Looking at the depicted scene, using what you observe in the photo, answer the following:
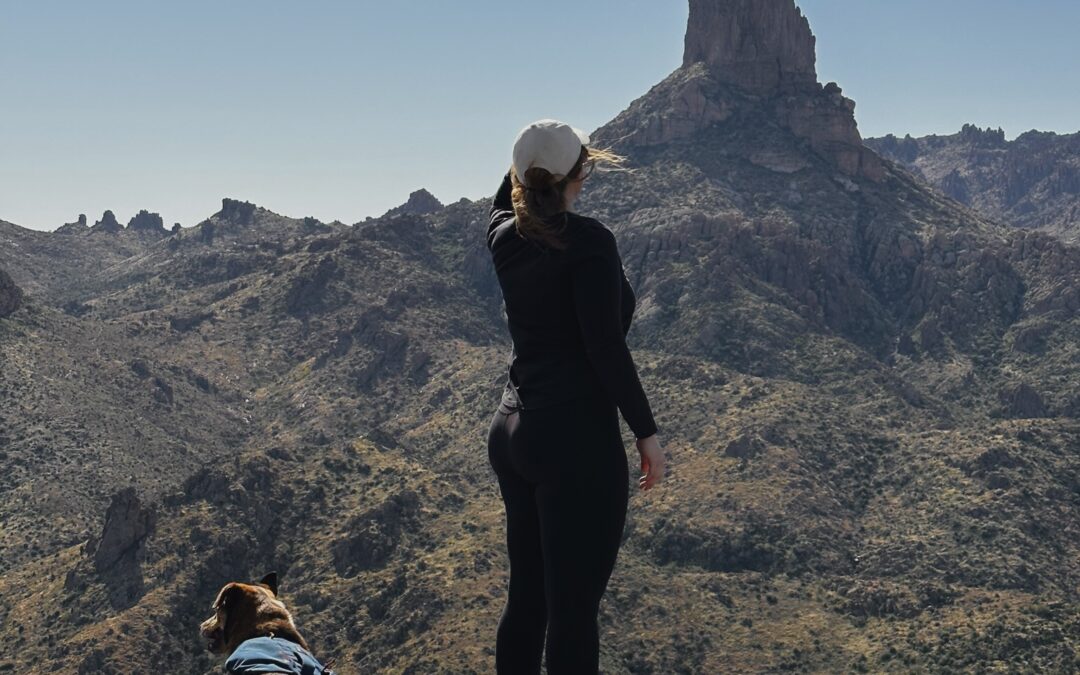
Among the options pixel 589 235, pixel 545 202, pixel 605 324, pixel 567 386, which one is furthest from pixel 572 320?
pixel 545 202

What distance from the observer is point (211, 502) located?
75.8 meters

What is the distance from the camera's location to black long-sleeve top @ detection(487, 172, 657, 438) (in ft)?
24.7

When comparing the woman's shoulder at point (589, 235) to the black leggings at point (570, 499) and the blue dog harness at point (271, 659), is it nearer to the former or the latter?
the black leggings at point (570, 499)

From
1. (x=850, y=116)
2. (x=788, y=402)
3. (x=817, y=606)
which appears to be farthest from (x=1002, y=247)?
(x=817, y=606)

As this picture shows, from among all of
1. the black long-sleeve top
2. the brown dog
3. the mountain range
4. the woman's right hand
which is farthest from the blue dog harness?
the mountain range

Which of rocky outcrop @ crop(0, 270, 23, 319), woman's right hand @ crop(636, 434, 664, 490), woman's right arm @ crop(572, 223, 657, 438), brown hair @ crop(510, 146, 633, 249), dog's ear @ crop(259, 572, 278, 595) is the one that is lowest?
dog's ear @ crop(259, 572, 278, 595)

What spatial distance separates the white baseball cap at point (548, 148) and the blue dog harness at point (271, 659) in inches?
130

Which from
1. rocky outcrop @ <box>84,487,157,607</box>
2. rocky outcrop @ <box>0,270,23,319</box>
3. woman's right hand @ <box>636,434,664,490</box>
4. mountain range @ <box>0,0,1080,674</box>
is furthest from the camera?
rocky outcrop @ <box>0,270,23,319</box>

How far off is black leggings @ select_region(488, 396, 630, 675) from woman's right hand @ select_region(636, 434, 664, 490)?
0.41 feet

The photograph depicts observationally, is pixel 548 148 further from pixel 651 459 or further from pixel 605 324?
pixel 651 459

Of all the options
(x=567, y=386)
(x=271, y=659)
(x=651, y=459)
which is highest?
(x=567, y=386)

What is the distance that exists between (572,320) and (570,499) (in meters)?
1.10

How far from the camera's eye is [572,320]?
7727mm

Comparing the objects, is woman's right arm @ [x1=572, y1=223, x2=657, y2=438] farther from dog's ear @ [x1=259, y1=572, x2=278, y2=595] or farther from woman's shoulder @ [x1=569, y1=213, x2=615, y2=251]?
dog's ear @ [x1=259, y1=572, x2=278, y2=595]
